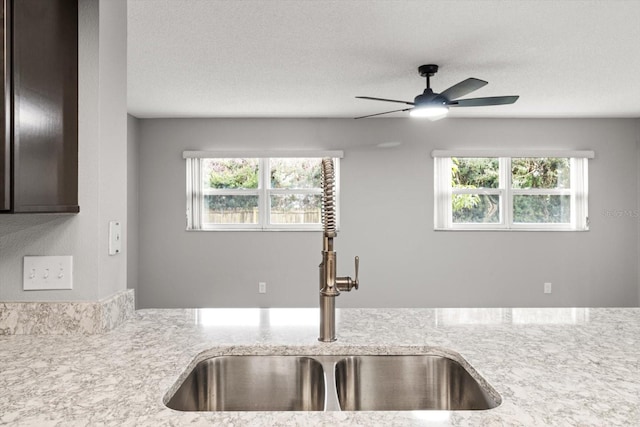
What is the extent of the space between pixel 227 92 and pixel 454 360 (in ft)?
12.0

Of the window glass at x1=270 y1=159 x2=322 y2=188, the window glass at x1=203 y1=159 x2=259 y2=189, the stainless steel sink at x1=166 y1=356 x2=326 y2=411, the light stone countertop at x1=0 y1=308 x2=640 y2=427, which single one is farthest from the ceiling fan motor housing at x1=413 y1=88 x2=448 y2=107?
the window glass at x1=203 y1=159 x2=259 y2=189

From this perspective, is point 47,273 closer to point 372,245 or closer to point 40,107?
point 40,107

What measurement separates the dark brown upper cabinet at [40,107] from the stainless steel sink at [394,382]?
0.92m

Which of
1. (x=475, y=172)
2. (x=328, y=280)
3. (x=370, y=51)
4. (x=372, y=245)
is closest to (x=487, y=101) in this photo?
(x=370, y=51)

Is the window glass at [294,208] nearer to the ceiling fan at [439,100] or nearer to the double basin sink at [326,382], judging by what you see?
the ceiling fan at [439,100]

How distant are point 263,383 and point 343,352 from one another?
224 millimetres

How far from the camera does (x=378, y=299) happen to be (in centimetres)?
535

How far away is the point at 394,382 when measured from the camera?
119 cm

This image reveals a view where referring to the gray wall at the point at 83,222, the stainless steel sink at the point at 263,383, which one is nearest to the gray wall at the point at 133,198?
the gray wall at the point at 83,222

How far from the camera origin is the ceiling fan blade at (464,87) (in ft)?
9.34

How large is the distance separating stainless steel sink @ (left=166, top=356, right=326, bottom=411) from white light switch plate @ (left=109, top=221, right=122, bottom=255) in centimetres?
58

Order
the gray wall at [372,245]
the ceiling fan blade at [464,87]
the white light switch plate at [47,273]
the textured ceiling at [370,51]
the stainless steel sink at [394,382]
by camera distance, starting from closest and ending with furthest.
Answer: the stainless steel sink at [394,382] → the white light switch plate at [47,273] → the textured ceiling at [370,51] → the ceiling fan blade at [464,87] → the gray wall at [372,245]

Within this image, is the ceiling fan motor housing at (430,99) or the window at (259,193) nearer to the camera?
the ceiling fan motor housing at (430,99)

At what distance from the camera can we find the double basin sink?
3.81 feet
